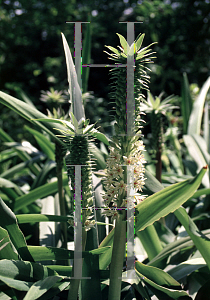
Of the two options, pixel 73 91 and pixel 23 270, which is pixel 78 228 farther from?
pixel 73 91

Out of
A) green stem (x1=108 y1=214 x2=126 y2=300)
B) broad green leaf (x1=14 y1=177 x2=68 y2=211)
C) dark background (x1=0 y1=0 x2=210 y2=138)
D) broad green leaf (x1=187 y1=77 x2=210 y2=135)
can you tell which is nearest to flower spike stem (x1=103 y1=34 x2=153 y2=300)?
green stem (x1=108 y1=214 x2=126 y2=300)

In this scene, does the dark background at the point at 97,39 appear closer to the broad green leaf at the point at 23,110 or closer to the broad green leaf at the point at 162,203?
the broad green leaf at the point at 23,110

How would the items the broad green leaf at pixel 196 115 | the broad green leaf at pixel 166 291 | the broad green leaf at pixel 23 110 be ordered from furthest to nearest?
1. the broad green leaf at pixel 196 115
2. the broad green leaf at pixel 23 110
3. the broad green leaf at pixel 166 291

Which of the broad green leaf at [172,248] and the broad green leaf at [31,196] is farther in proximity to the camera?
the broad green leaf at [31,196]

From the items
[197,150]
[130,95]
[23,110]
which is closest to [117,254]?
[130,95]

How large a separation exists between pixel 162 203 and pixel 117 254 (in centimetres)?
14

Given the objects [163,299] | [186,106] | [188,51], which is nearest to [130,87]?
[163,299]

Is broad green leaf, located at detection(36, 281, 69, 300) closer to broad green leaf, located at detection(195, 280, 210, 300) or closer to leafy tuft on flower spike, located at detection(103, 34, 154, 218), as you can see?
leafy tuft on flower spike, located at detection(103, 34, 154, 218)

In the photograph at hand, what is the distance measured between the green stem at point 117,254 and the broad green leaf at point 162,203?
70 millimetres

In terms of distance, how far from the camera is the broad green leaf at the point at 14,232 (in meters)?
0.59

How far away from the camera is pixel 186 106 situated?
1560 mm

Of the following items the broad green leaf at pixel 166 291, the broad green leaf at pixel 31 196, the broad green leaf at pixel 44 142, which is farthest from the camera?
the broad green leaf at pixel 44 142

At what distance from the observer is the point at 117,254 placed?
0.51 metres

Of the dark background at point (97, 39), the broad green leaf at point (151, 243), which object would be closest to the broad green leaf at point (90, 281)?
the broad green leaf at point (151, 243)
